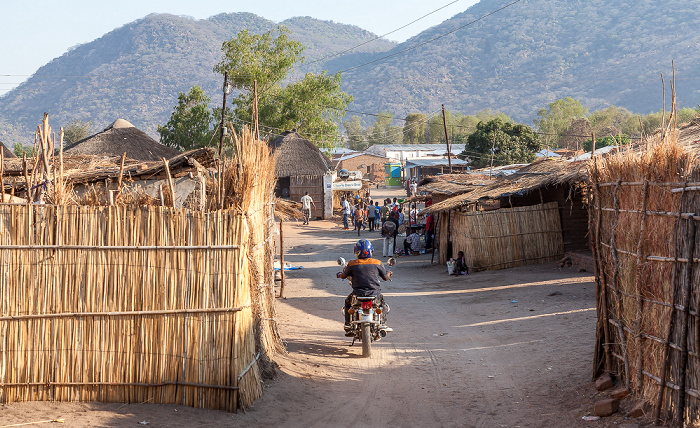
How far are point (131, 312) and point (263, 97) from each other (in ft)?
126

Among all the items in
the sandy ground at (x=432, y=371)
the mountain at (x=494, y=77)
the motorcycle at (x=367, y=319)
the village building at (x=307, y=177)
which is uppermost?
the mountain at (x=494, y=77)

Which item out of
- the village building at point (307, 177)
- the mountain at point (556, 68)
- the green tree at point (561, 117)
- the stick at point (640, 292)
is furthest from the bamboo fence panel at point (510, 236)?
the mountain at point (556, 68)

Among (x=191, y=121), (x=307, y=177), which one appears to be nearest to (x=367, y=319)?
(x=307, y=177)

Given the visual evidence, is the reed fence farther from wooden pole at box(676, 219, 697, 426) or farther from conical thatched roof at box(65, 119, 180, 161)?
conical thatched roof at box(65, 119, 180, 161)

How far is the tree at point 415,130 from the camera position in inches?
3848

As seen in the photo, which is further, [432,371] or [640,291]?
[432,371]

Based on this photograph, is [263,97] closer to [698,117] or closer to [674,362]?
[698,117]

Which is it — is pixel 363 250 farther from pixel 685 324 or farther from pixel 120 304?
pixel 685 324

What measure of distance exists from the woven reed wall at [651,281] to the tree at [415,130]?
92.1 meters

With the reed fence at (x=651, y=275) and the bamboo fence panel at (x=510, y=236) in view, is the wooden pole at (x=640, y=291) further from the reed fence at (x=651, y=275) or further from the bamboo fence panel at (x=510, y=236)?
the bamboo fence panel at (x=510, y=236)

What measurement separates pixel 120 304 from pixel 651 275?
15.7ft

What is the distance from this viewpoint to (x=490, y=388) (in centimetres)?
710

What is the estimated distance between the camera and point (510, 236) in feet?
56.1

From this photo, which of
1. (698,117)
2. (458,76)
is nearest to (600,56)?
(458,76)
